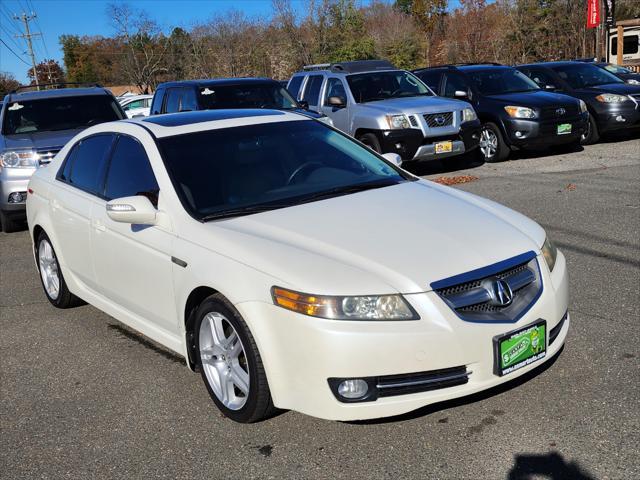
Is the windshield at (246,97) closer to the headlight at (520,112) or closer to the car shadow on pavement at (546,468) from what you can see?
the headlight at (520,112)

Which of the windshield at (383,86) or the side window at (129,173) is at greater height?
the side window at (129,173)

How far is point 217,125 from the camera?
16.1 ft

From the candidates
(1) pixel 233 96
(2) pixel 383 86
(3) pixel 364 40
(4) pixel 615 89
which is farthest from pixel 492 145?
(3) pixel 364 40

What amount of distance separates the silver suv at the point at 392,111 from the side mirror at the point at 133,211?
795 cm

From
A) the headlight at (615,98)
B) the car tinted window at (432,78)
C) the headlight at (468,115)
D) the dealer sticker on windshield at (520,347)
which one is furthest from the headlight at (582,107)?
the dealer sticker on windshield at (520,347)

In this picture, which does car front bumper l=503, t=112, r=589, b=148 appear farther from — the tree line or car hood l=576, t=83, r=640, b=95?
the tree line

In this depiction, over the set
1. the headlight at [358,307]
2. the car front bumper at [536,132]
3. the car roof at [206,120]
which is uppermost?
the car roof at [206,120]

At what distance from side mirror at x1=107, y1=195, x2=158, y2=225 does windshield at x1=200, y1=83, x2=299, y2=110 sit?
7.28 metres

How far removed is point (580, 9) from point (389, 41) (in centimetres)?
1397

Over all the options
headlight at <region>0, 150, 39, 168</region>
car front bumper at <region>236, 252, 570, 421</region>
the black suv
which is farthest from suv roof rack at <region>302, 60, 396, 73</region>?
car front bumper at <region>236, 252, 570, 421</region>

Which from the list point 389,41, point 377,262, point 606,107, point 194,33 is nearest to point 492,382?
point 377,262

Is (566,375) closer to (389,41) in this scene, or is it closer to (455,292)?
(455,292)

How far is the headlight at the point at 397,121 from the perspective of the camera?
1180 centimetres

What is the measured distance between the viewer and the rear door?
518cm
